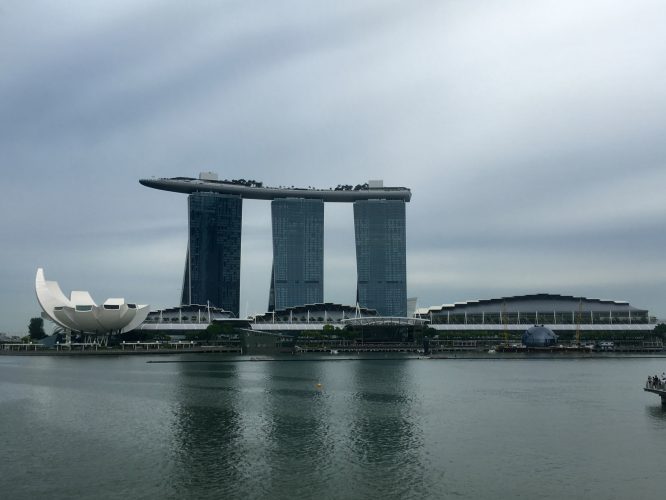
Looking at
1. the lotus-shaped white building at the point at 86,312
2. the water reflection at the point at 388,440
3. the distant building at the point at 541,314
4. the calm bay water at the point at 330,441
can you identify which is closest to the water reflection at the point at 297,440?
the calm bay water at the point at 330,441

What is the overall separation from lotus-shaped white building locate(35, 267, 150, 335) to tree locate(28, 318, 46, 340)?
110 ft

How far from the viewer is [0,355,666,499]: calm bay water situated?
2725 cm

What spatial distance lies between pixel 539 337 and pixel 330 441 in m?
137

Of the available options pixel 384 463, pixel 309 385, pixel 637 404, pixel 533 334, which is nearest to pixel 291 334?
pixel 533 334

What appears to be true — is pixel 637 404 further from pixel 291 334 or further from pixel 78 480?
pixel 291 334

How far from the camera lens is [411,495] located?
25.9m

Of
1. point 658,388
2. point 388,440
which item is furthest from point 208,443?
point 658,388

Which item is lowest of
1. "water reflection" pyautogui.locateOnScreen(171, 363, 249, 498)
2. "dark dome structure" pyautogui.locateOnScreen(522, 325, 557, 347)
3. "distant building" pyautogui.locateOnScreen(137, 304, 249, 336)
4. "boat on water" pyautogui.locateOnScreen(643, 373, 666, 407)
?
"water reflection" pyautogui.locateOnScreen(171, 363, 249, 498)

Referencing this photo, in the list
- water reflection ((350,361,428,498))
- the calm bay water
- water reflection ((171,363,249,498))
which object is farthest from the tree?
water reflection ((350,361,428,498))

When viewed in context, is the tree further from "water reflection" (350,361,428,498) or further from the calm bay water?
"water reflection" (350,361,428,498)

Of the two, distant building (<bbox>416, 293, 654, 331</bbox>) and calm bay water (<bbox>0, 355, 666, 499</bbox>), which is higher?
distant building (<bbox>416, 293, 654, 331</bbox>)

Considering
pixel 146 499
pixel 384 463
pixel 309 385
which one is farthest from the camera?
pixel 309 385

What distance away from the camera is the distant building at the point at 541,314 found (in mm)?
184750

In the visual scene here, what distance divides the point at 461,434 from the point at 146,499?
2013 cm
